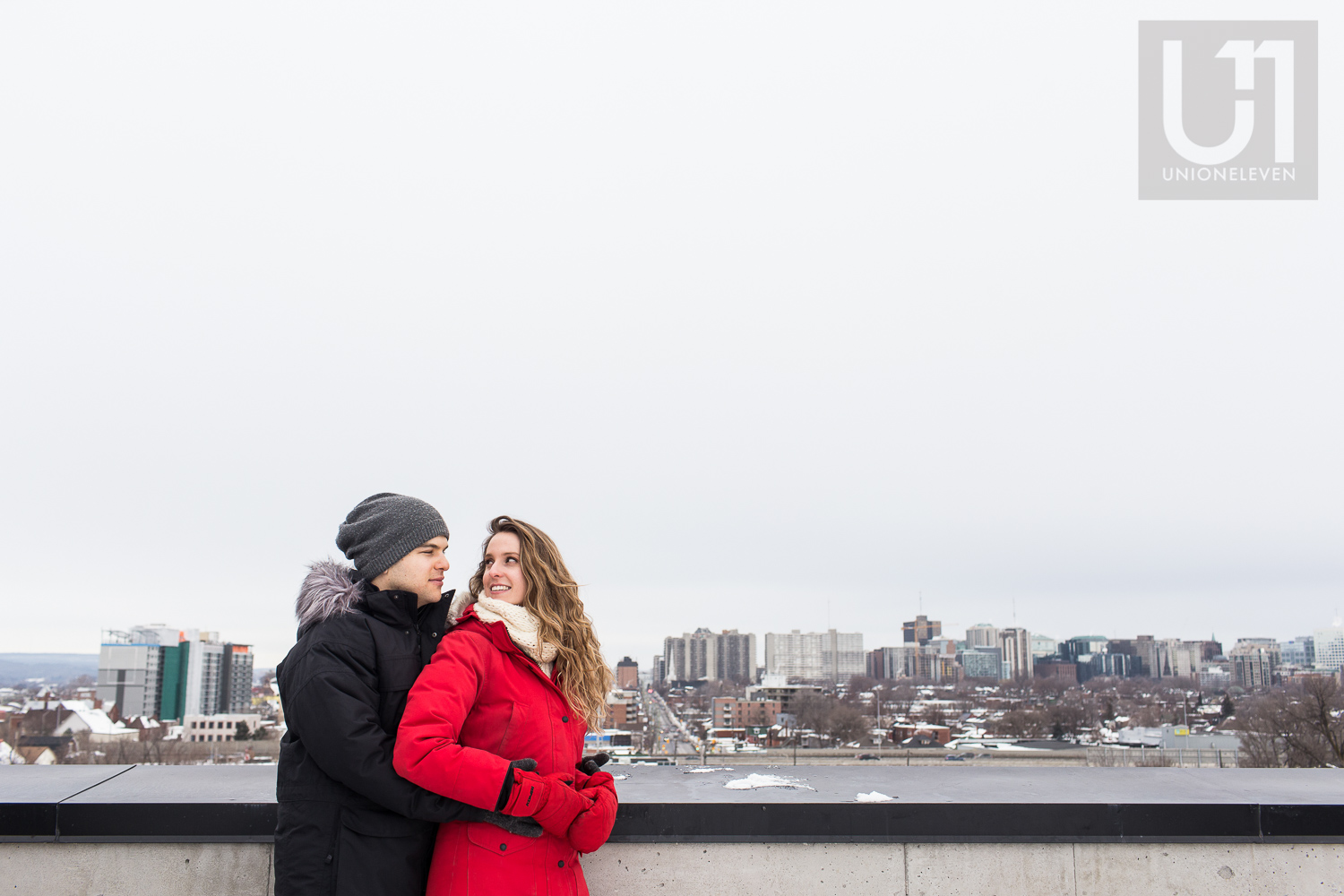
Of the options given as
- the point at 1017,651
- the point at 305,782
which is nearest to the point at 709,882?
the point at 305,782

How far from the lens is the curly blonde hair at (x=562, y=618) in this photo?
232 centimetres

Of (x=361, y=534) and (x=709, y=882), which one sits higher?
(x=361, y=534)

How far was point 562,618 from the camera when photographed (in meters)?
2.35

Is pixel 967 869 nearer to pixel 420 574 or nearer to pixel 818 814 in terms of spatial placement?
pixel 818 814

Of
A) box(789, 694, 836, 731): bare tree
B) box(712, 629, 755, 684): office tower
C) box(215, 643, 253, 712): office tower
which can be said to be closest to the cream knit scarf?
box(789, 694, 836, 731): bare tree

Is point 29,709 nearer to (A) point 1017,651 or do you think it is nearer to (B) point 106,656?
(B) point 106,656

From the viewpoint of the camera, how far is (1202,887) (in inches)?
112

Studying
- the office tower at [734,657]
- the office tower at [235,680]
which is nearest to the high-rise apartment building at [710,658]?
the office tower at [734,657]

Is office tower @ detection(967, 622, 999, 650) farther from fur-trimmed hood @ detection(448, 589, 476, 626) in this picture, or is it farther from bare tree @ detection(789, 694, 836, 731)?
fur-trimmed hood @ detection(448, 589, 476, 626)

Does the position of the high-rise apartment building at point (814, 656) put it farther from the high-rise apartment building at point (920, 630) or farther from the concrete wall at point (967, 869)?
the concrete wall at point (967, 869)

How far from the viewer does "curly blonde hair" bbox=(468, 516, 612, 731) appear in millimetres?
2316

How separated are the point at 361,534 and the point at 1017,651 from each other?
135 m

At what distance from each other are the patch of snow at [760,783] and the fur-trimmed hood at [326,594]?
165 centimetres

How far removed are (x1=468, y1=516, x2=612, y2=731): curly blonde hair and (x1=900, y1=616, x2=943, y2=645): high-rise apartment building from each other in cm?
14434
